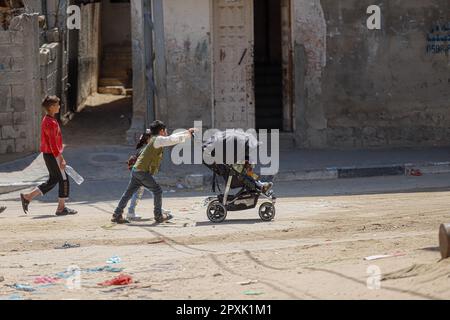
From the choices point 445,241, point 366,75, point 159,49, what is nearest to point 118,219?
point 159,49

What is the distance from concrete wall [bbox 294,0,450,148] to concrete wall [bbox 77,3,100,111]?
20.5 feet

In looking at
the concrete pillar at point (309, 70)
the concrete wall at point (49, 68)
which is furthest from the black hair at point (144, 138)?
the concrete pillar at point (309, 70)

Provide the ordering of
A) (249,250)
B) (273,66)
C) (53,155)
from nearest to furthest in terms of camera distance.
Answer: (249,250), (53,155), (273,66)

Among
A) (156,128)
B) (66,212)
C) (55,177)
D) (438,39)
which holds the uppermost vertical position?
(438,39)

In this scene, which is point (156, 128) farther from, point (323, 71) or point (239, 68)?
point (323, 71)

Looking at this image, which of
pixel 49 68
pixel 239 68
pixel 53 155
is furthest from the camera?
pixel 49 68

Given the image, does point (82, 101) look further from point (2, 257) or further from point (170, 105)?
point (2, 257)

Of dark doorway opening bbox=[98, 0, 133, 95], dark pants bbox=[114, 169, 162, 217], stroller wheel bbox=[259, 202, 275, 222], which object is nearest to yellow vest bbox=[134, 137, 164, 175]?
dark pants bbox=[114, 169, 162, 217]

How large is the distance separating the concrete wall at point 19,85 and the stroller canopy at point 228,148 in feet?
20.6

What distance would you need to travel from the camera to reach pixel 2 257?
11711mm

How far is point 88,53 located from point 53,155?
Result: 11.2 m

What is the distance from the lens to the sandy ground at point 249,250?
31.0 feet

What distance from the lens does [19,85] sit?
19047mm
